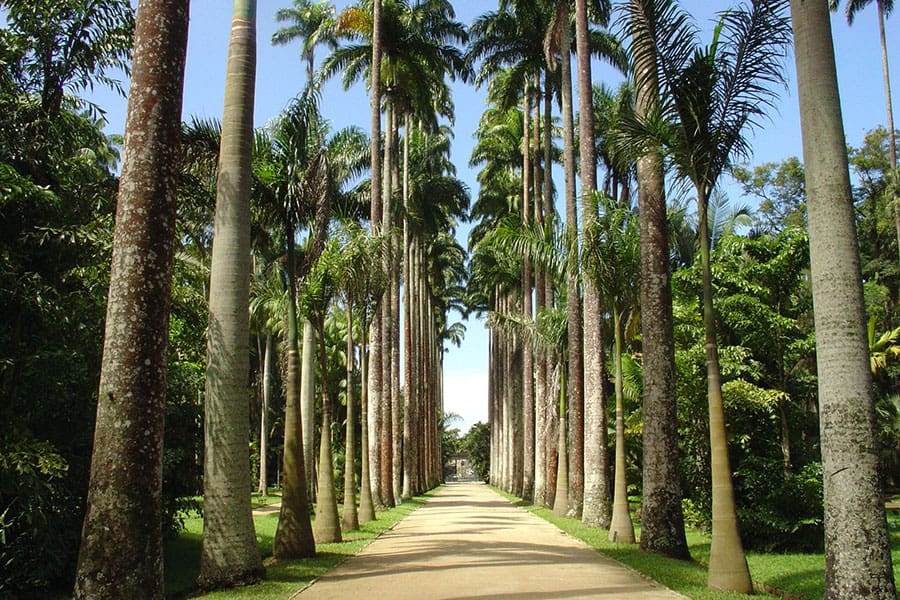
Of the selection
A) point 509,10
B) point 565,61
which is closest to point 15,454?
point 565,61

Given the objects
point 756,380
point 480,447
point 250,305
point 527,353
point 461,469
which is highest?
point 527,353

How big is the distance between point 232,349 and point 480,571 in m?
4.72

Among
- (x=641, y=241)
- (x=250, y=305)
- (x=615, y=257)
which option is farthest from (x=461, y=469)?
(x=641, y=241)

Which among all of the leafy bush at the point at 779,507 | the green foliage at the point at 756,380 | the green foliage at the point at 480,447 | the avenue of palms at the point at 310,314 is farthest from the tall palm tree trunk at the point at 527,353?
the green foliage at the point at 480,447

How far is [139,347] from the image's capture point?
24.0 ft

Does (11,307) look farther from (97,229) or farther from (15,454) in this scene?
(15,454)

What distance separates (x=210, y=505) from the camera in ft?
33.6

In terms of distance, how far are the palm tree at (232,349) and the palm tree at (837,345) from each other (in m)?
6.93

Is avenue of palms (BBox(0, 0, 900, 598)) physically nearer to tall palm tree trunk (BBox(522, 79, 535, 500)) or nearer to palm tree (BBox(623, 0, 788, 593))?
palm tree (BBox(623, 0, 788, 593))

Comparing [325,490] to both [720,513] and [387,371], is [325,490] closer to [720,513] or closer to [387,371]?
[720,513]

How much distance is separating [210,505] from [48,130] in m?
6.02

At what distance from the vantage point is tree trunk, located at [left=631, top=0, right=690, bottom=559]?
42.5 ft

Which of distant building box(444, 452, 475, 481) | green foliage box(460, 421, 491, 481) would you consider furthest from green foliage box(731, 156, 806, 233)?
distant building box(444, 452, 475, 481)

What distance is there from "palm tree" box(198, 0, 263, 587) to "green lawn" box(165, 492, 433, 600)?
1.62 ft
